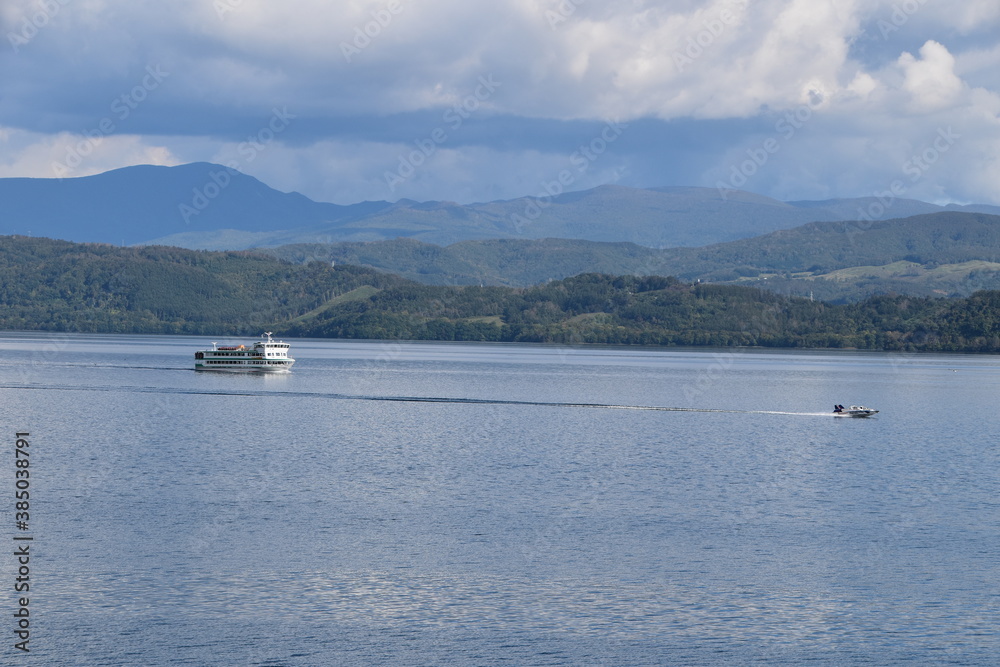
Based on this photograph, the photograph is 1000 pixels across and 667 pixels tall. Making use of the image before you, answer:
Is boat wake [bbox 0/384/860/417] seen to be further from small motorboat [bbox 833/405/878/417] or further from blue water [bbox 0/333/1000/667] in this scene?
blue water [bbox 0/333/1000/667]

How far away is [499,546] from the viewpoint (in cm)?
5238

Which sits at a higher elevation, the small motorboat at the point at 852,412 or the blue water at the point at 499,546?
the small motorboat at the point at 852,412

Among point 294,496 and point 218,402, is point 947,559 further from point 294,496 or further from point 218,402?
point 218,402

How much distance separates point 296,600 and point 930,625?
23.7 meters

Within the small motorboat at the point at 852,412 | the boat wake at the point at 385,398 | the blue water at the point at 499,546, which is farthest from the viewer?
the boat wake at the point at 385,398

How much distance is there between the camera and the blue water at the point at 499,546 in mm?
38812

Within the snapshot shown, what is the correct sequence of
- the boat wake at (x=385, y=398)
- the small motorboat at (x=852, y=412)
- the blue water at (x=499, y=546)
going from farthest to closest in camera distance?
the boat wake at (x=385, y=398), the small motorboat at (x=852, y=412), the blue water at (x=499, y=546)

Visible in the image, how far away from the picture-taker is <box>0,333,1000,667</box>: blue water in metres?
38.8

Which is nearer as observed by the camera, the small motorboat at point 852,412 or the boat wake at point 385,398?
the small motorboat at point 852,412

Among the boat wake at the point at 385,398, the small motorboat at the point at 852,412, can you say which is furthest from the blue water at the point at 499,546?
the boat wake at the point at 385,398

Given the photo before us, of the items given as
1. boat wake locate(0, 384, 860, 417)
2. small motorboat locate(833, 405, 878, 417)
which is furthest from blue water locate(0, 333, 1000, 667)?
boat wake locate(0, 384, 860, 417)

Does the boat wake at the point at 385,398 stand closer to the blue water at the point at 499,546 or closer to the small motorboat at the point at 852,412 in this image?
the small motorboat at the point at 852,412

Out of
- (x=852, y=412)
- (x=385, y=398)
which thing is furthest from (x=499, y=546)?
(x=385, y=398)

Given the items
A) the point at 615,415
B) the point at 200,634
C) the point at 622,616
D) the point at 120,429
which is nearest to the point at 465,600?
the point at 622,616
